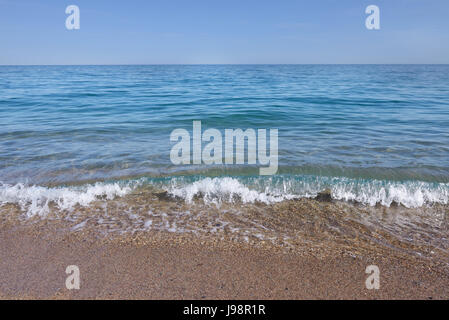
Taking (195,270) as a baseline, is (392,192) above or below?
above

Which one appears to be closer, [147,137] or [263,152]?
Answer: [263,152]

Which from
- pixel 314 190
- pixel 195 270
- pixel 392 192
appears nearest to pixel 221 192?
pixel 314 190

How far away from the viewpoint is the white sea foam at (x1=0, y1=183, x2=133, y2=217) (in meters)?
4.98

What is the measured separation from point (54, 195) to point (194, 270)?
3350 millimetres

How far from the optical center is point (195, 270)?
3.37 m

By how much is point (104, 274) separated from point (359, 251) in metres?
3.10

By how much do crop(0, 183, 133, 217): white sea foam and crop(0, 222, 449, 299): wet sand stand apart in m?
0.90

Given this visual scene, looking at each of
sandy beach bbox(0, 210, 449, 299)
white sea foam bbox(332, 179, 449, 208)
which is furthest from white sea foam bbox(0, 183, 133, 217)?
white sea foam bbox(332, 179, 449, 208)

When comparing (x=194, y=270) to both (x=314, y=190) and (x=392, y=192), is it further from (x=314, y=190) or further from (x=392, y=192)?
(x=392, y=192)

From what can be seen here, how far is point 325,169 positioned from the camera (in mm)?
6777

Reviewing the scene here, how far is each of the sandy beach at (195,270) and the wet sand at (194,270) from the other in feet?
0.03

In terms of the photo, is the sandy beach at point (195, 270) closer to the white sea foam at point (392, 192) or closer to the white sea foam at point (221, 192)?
the white sea foam at point (221, 192)

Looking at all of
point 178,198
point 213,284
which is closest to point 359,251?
point 213,284
